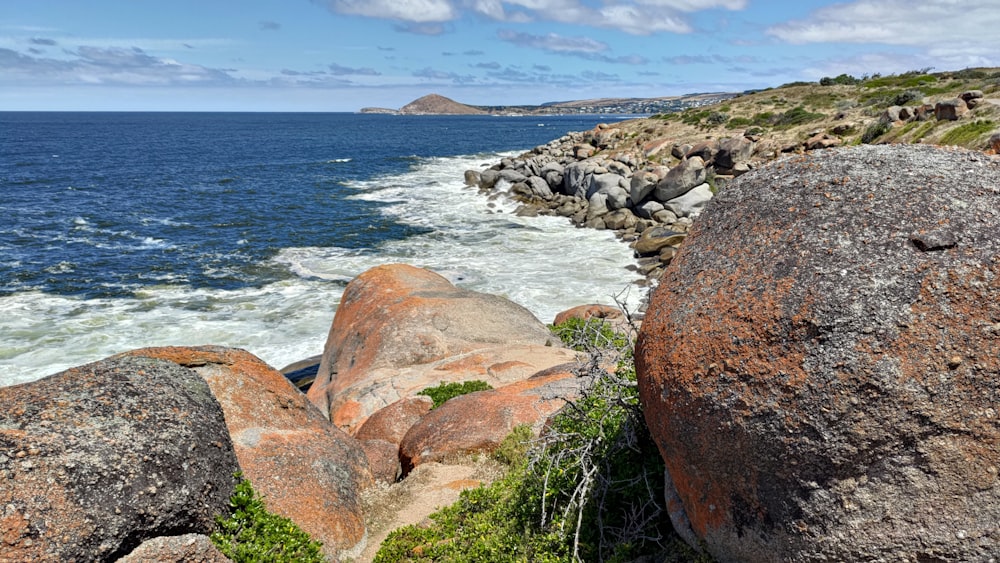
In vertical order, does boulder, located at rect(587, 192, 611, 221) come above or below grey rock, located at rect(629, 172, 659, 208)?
below

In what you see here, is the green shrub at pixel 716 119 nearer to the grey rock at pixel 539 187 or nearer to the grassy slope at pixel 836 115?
the grassy slope at pixel 836 115

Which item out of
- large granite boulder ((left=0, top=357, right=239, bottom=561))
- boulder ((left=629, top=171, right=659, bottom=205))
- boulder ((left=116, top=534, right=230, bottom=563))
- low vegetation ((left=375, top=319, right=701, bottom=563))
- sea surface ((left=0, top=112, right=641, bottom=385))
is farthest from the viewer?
boulder ((left=629, top=171, right=659, bottom=205))

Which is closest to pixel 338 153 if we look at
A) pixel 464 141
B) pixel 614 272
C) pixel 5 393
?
pixel 464 141

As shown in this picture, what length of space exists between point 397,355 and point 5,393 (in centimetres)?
942

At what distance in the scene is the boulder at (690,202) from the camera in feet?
117

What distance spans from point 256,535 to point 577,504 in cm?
334

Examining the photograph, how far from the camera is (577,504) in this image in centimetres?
657

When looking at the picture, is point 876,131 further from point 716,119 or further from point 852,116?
point 716,119

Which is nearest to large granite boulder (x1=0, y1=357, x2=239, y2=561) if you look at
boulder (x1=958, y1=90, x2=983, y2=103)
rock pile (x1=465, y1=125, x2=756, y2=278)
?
rock pile (x1=465, y1=125, x2=756, y2=278)

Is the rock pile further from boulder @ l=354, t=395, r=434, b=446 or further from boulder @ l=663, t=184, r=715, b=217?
boulder @ l=354, t=395, r=434, b=446

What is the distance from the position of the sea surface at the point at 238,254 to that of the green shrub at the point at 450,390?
17.6 ft

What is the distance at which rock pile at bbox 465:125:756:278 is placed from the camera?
34844mm

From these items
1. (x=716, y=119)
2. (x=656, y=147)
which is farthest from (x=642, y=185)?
(x=716, y=119)

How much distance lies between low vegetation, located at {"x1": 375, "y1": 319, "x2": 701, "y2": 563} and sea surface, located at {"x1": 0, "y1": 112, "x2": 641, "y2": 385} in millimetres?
9539
